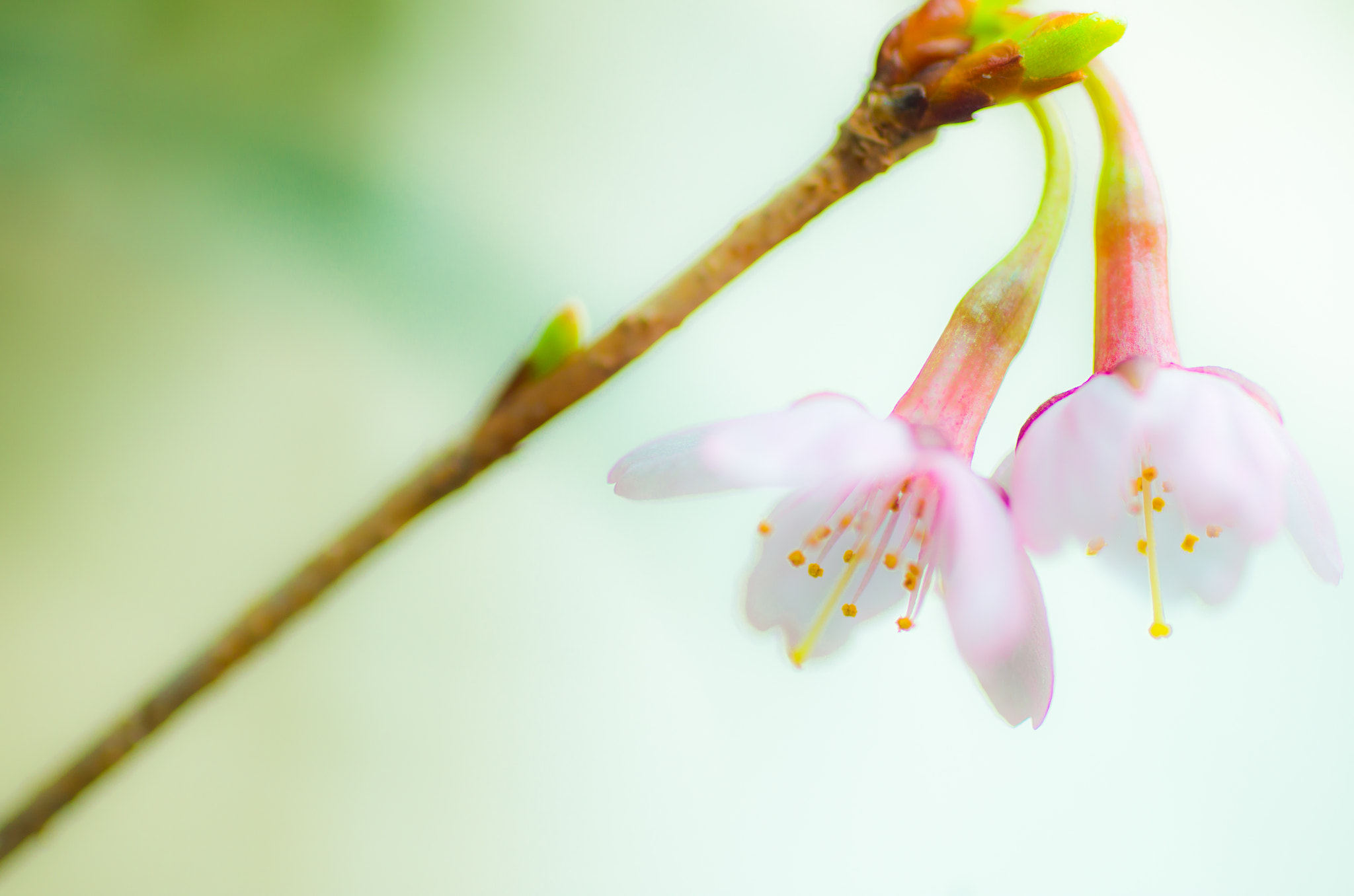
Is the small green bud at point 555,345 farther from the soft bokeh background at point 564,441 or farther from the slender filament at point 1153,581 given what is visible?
the soft bokeh background at point 564,441

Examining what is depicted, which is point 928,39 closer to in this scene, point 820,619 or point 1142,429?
point 1142,429

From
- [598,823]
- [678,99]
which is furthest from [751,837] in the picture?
[678,99]

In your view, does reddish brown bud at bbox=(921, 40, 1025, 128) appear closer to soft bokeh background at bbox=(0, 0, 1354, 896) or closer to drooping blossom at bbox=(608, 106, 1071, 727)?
drooping blossom at bbox=(608, 106, 1071, 727)

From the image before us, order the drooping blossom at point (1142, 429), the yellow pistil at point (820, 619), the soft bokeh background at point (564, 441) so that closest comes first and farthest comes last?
the drooping blossom at point (1142, 429) → the yellow pistil at point (820, 619) → the soft bokeh background at point (564, 441)

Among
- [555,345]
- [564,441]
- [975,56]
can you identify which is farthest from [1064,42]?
[564,441]

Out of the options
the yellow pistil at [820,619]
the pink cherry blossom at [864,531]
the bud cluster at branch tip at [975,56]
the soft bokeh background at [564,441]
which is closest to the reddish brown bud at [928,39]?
the bud cluster at branch tip at [975,56]

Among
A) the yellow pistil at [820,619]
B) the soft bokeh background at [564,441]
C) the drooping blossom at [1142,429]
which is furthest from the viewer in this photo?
the soft bokeh background at [564,441]
